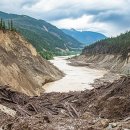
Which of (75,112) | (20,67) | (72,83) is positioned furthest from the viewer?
(72,83)

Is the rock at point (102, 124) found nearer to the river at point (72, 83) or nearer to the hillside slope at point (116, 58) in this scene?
the river at point (72, 83)

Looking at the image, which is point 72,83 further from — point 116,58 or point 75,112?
point 116,58

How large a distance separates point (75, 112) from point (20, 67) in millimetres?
32957

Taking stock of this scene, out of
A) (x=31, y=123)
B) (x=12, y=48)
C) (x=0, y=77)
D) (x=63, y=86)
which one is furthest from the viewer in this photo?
(x=12, y=48)

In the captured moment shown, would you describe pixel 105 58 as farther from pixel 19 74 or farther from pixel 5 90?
pixel 5 90

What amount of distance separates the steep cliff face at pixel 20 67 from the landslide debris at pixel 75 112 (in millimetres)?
13165

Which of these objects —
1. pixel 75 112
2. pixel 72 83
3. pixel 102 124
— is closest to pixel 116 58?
pixel 72 83

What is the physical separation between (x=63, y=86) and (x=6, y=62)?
39.5 ft

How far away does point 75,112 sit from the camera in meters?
26.1

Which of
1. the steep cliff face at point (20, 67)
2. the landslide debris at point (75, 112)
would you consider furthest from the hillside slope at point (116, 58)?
the landslide debris at point (75, 112)

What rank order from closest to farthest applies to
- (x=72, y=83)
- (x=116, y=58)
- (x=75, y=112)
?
(x=75, y=112) → (x=72, y=83) → (x=116, y=58)

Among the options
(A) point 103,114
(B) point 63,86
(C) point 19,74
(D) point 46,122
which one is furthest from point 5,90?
(B) point 63,86

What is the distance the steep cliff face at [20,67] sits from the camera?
4791cm

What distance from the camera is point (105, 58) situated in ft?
483
